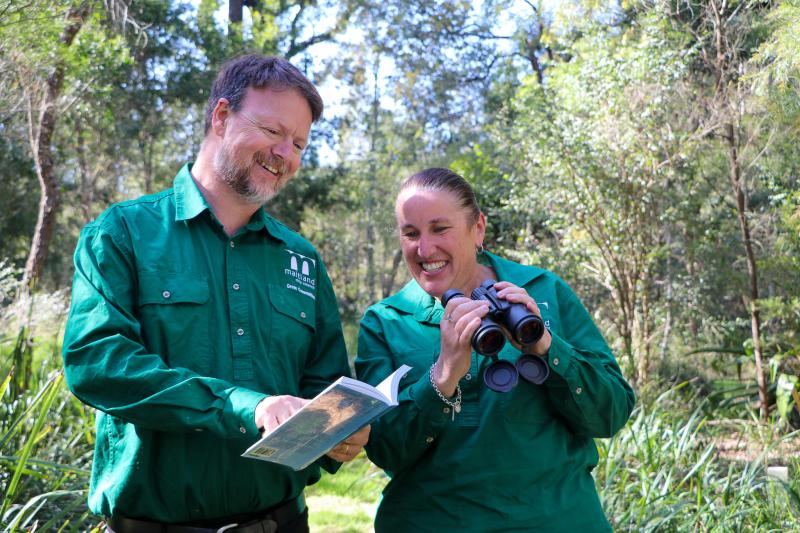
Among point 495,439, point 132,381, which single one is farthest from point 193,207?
point 495,439

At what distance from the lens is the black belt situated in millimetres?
2246

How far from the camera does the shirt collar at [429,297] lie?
2.72 m

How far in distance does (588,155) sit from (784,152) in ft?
7.53

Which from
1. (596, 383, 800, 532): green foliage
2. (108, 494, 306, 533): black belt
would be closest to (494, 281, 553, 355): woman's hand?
(108, 494, 306, 533): black belt

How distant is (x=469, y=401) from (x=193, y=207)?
1.04 meters

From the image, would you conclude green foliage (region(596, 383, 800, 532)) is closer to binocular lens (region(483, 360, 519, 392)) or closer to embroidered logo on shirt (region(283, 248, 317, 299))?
binocular lens (region(483, 360, 519, 392))

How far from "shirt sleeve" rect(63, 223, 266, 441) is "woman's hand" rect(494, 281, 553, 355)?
0.78 meters

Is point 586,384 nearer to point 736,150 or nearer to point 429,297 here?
point 429,297

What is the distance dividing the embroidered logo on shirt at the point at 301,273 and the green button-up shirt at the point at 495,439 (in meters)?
0.29

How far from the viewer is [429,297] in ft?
9.02

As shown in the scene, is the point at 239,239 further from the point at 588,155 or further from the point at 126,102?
the point at 126,102

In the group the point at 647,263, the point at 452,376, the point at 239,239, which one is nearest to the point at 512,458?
the point at 452,376

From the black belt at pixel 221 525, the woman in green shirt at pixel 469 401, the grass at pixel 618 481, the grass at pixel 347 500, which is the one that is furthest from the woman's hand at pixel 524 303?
the grass at pixel 347 500

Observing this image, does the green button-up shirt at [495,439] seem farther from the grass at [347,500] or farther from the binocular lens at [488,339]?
the grass at [347,500]
